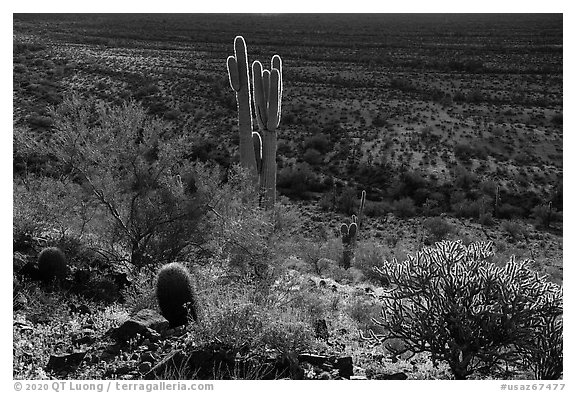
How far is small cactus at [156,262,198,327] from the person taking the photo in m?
11.1

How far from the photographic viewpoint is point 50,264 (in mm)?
13711

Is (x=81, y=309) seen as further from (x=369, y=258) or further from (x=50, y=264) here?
(x=369, y=258)

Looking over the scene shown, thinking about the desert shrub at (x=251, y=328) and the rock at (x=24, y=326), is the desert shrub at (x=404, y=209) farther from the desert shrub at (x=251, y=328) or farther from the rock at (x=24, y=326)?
the rock at (x=24, y=326)

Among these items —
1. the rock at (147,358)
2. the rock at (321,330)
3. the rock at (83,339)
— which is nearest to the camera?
the rock at (147,358)

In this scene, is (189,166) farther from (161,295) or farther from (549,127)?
(549,127)

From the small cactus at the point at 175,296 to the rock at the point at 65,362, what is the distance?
5.92 ft

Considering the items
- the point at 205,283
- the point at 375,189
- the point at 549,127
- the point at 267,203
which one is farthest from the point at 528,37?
the point at 205,283

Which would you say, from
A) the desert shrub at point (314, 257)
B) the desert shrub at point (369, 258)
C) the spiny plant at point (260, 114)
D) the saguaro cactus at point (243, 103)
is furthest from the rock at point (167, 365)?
the desert shrub at point (369, 258)

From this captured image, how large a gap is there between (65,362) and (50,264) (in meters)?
4.66

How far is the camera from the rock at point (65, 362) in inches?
367

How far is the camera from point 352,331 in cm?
1244

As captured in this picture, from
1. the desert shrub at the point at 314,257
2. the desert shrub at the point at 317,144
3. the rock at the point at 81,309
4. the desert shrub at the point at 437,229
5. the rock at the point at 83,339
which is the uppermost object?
the rock at the point at 83,339

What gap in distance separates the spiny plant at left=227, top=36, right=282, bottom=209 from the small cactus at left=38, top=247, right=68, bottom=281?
5392 millimetres

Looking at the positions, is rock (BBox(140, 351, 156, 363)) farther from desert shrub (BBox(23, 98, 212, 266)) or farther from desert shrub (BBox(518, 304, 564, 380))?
desert shrub (BBox(23, 98, 212, 266))
